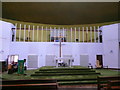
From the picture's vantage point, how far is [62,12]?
48.2 feet

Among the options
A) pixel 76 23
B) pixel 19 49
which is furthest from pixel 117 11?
pixel 19 49

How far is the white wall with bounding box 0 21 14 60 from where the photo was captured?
438 inches

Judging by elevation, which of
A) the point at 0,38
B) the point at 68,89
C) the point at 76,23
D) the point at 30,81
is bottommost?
the point at 68,89

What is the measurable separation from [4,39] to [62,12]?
6453 mm

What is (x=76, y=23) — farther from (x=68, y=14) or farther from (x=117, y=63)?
(x=117, y=63)

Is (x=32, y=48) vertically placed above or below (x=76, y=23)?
below

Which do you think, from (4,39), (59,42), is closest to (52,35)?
(59,42)

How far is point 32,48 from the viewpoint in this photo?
12398mm

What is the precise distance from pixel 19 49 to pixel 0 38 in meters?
1.90

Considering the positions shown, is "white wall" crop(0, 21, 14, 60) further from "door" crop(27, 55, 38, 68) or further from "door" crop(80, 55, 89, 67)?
"door" crop(80, 55, 89, 67)

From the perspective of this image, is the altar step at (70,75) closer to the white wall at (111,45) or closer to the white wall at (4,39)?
the white wall at (111,45)

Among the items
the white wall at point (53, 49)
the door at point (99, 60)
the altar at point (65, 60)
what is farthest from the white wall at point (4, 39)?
the door at point (99, 60)

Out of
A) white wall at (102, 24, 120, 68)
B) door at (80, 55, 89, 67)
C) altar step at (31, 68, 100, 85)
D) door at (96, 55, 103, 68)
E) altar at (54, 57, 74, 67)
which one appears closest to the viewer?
altar step at (31, 68, 100, 85)

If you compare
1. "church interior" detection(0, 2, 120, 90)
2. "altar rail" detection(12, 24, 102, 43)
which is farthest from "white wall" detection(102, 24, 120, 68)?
"altar rail" detection(12, 24, 102, 43)
